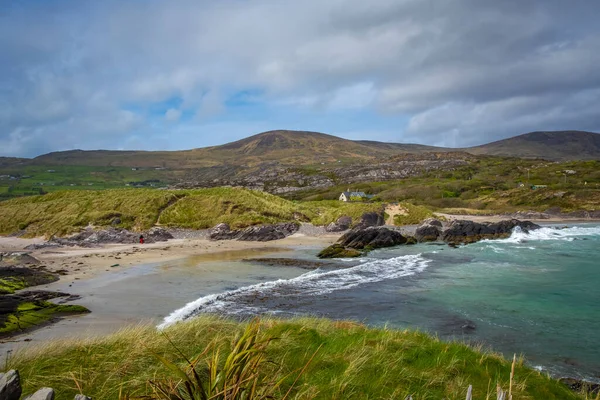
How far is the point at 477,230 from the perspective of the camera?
45781mm

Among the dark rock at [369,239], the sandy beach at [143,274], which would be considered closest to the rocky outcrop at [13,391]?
the sandy beach at [143,274]

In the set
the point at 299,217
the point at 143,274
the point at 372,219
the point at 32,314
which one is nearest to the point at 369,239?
the point at 372,219

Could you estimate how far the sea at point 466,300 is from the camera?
13508 mm

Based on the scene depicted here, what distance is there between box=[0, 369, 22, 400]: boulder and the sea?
917 cm

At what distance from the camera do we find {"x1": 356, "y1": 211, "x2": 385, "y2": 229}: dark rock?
49781 millimetres

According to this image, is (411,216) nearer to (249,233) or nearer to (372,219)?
(372,219)

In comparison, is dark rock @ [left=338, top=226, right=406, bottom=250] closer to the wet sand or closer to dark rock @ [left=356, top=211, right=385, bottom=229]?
the wet sand

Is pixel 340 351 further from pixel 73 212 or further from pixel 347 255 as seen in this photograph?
pixel 73 212

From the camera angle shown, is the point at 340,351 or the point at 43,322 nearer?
the point at 340,351

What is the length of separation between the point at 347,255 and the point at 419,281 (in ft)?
32.8

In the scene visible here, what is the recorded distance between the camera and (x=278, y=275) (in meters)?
25.0

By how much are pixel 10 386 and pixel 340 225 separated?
147 ft

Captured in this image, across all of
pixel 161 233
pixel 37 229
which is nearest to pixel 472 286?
pixel 161 233

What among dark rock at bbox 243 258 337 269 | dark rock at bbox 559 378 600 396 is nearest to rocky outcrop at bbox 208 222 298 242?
dark rock at bbox 243 258 337 269
